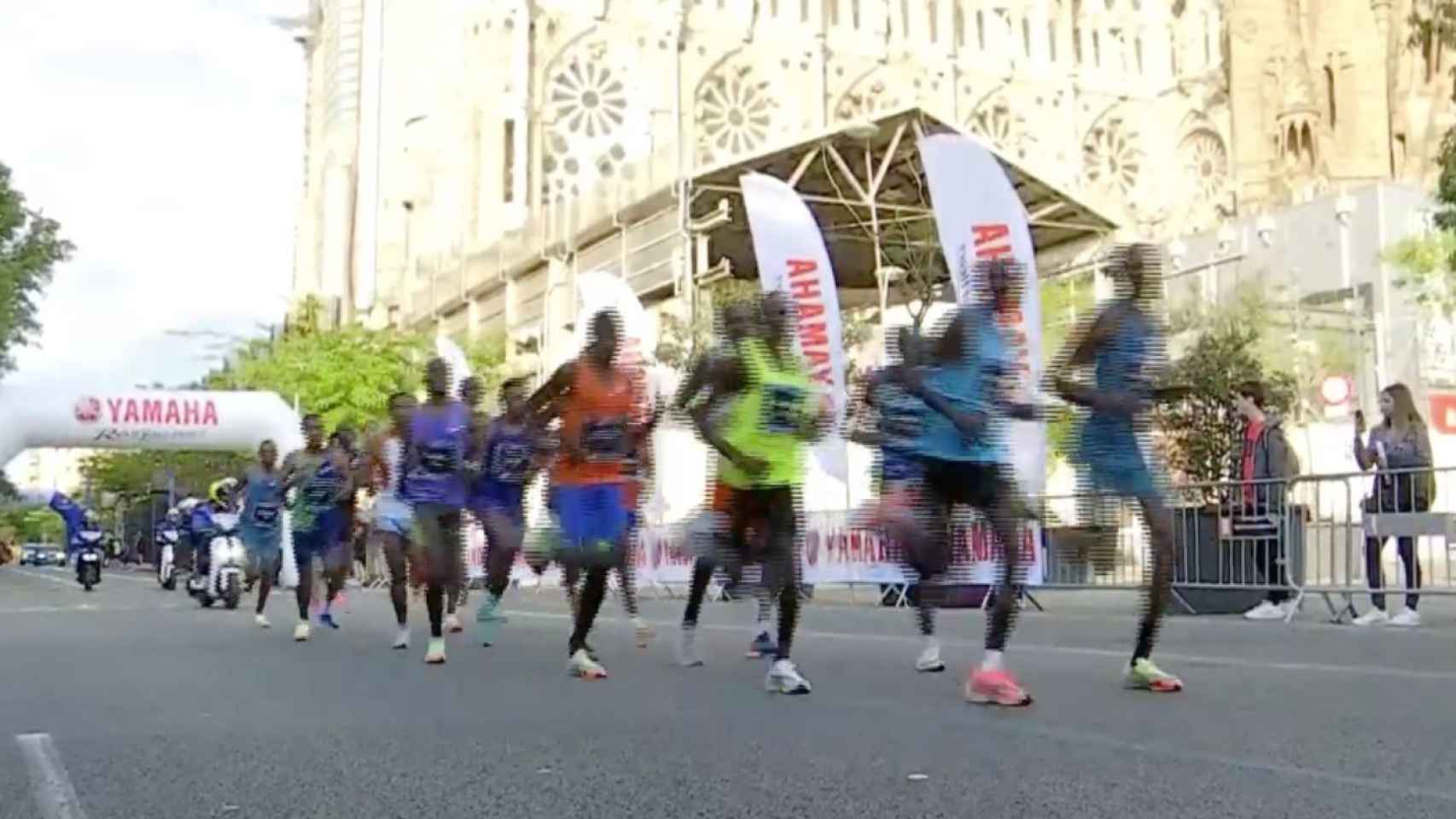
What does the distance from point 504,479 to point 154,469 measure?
59.4 metres

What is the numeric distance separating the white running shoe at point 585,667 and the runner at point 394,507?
6.42 ft

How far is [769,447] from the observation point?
7.26m

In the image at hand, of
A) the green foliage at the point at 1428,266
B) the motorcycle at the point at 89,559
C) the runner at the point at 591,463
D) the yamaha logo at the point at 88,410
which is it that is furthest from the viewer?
the green foliage at the point at 1428,266

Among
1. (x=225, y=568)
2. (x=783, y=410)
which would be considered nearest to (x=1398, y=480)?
(x=783, y=410)

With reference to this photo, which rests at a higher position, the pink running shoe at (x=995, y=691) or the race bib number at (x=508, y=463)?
the race bib number at (x=508, y=463)

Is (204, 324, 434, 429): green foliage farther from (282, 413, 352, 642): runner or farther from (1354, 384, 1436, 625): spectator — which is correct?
(1354, 384, 1436, 625): spectator

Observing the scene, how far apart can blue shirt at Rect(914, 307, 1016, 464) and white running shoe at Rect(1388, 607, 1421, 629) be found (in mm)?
6741

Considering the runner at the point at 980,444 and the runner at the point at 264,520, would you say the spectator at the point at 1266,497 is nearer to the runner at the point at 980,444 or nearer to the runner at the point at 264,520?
the runner at the point at 980,444

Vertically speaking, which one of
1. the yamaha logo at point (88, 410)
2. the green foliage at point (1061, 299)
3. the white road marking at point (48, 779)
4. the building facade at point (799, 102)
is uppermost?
the building facade at point (799, 102)

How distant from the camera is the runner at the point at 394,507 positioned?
9.89 meters

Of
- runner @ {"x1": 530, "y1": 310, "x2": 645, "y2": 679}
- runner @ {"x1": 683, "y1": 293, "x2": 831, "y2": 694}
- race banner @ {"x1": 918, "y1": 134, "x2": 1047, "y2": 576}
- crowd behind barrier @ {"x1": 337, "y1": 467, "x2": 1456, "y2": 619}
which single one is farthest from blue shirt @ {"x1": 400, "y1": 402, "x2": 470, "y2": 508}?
race banner @ {"x1": 918, "y1": 134, "x2": 1047, "y2": 576}

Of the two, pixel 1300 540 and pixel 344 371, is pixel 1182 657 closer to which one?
pixel 1300 540

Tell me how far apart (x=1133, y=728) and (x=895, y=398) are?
1.81 meters

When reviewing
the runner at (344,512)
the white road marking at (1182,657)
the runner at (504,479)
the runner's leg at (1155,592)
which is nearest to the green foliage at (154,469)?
the runner at (344,512)
